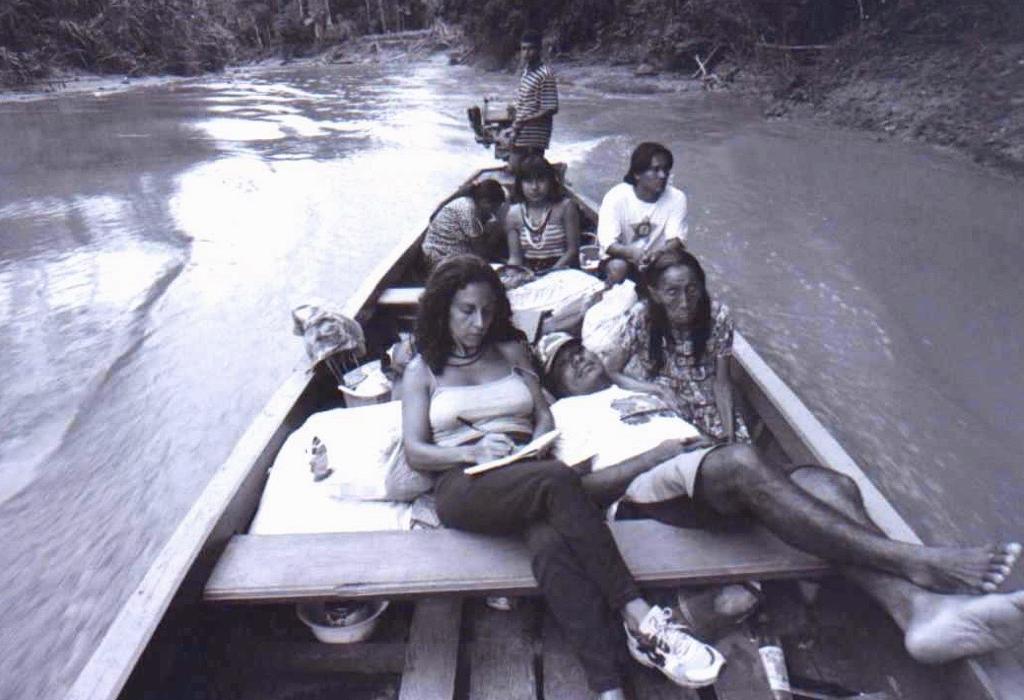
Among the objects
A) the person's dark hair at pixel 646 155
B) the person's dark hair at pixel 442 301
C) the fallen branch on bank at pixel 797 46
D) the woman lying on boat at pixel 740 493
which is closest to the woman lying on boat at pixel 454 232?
the person's dark hair at pixel 646 155

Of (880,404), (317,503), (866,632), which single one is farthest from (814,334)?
(317,503)

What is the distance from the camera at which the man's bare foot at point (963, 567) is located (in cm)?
168

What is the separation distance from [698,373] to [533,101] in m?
4.30

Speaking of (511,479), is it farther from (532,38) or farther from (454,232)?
(532,38)

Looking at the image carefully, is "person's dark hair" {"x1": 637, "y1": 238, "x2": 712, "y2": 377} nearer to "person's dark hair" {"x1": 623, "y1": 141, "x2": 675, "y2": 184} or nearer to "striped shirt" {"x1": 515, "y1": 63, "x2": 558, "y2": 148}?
"person's dark hair" {"x1": 623, "y1": 141, "x2": 675, "y2": 184}

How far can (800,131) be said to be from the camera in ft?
41.4

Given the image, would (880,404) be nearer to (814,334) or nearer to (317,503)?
(814,334)

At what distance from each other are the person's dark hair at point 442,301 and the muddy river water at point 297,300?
2105 millimetres

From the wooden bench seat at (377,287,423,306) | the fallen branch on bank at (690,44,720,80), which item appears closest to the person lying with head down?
the wooden bench seat at (377,287,423,306)

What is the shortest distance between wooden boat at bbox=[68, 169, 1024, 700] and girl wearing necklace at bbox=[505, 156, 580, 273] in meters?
2.72

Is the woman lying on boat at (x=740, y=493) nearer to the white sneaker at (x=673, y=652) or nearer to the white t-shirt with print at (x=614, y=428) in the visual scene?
the white t-shirt with print at (x=614, y=428)

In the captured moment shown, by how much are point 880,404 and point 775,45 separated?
14.6 metres

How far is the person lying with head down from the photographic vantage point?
1653mm

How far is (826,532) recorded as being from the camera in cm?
185
